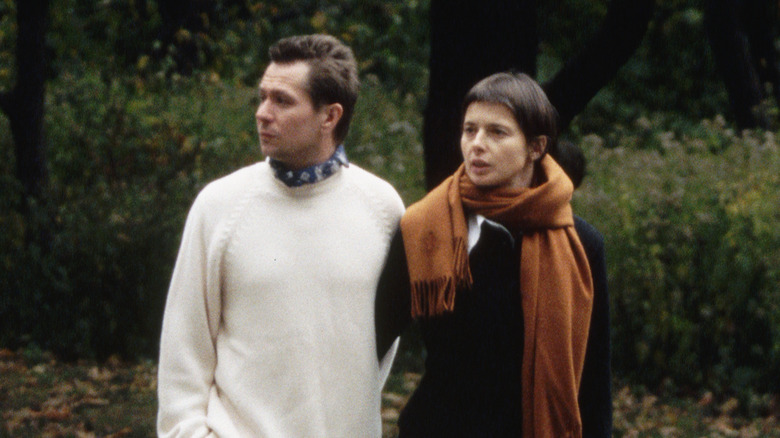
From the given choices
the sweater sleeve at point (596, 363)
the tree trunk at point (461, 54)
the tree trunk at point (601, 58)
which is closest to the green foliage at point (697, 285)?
the tree trunk at point (461, 54)

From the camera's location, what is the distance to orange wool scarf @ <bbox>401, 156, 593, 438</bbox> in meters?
3.21

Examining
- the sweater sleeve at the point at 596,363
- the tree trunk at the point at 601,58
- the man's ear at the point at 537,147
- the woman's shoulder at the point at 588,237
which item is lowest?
the sweater sleeve at the point at 596,363

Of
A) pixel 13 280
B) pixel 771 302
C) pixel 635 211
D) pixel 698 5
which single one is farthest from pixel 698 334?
pixel 698 5

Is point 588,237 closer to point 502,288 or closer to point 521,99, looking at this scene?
point 502,288

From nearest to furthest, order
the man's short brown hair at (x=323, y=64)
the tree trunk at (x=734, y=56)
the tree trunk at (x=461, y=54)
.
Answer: the man's short brown hair at (x=323, y=64)
the tree trunk at (x=461, y=54)
the tree trunk at (x=734, y=56)

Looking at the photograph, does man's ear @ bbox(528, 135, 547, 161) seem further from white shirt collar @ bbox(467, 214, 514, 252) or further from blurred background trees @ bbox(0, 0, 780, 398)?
Answer: blurred background trees @ bbox(0, 0, 780, 398)

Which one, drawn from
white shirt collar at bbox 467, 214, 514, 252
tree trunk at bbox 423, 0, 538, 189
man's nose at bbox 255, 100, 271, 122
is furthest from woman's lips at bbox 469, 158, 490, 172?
tree trunk at bbox 423, 0, 538, 189

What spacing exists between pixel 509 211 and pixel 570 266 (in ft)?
0.73

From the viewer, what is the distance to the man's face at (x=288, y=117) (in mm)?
3254

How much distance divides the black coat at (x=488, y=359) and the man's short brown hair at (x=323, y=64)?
1.78ft

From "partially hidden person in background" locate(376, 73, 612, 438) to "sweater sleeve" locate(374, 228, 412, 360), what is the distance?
8 centimetres

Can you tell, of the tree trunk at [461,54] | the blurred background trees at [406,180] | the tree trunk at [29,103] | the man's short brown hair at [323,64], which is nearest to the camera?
the man's short brown hair at [323,64]

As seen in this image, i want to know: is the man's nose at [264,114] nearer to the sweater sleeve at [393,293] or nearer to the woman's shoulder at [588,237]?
the sweater sleeve at [393,293]

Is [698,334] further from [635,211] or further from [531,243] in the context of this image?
[531,243]
